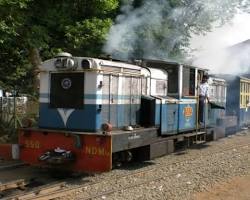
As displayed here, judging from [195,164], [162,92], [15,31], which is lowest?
[195,164]

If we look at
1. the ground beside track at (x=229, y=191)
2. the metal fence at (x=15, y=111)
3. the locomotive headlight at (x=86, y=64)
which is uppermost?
the locomotive headlight at (x=86, y=64)

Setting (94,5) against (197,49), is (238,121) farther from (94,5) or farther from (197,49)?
(94,5)

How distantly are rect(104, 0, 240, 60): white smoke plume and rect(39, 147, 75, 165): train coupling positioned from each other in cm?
564

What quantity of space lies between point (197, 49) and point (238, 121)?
431 centimetres

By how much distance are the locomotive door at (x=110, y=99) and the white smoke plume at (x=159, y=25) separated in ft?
14.7

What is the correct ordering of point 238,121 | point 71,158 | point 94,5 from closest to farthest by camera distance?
1. point 71,158
2. point 94,5
3. point 238,121

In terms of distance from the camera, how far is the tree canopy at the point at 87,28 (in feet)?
47.1

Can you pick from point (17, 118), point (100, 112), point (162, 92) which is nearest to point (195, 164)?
point (162, 92)

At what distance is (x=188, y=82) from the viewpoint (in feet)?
41.1

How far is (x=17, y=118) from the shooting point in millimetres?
15617

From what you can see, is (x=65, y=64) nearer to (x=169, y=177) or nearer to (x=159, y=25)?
(x=169, y=177)

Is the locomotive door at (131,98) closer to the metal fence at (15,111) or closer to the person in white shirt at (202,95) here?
the person in white shirt at (202,95)

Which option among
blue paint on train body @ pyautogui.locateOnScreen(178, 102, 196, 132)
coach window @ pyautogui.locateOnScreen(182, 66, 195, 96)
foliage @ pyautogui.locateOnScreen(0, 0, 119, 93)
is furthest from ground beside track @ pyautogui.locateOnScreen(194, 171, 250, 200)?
foliage @ pyautogui.locateOnScreen(0, 0, 119, 93)

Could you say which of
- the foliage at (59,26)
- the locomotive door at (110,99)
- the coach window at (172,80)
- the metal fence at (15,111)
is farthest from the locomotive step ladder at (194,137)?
the metal fence at (15,111)
